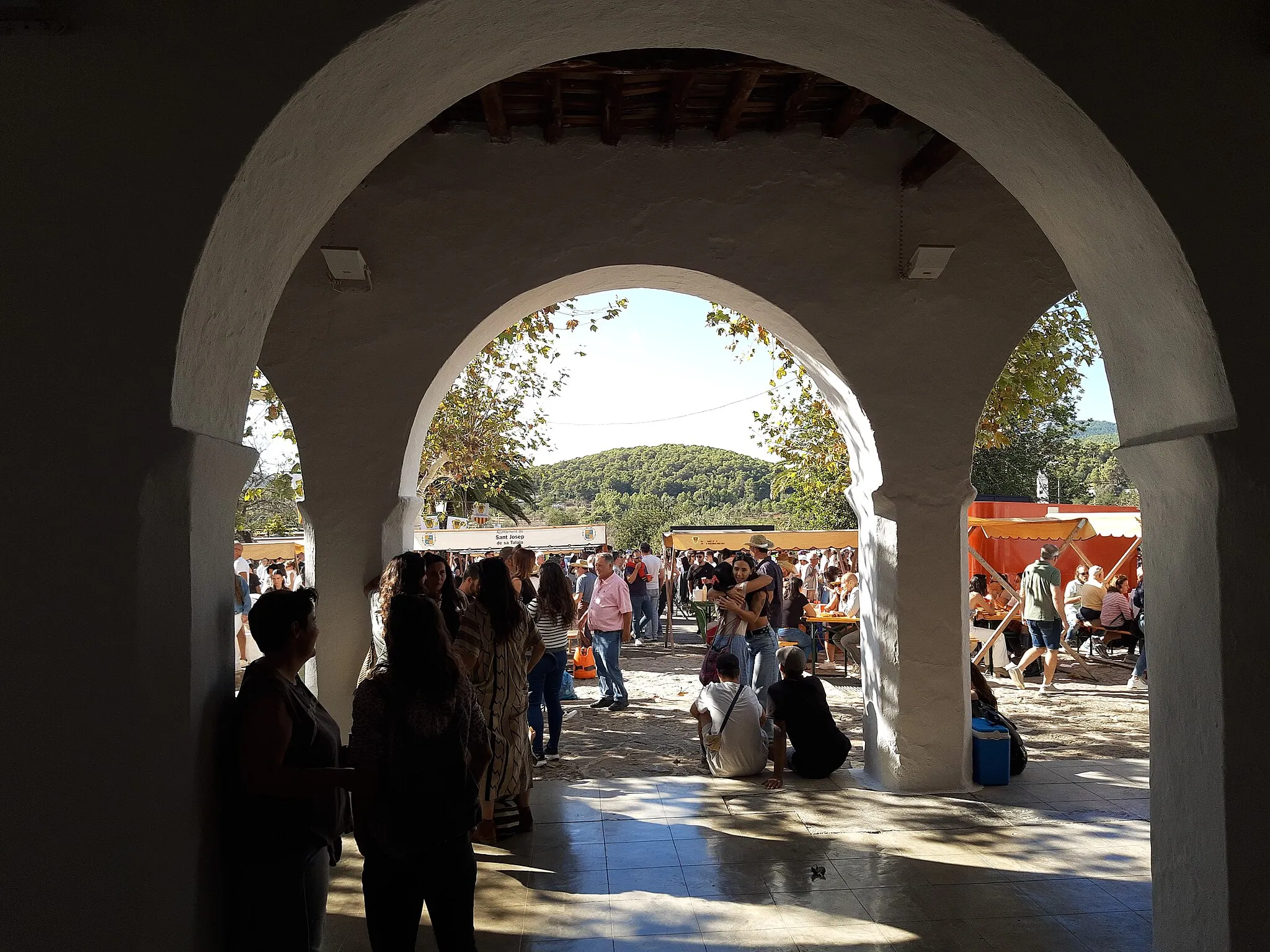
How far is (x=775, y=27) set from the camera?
3000 millimetres

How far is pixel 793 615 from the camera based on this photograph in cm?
989

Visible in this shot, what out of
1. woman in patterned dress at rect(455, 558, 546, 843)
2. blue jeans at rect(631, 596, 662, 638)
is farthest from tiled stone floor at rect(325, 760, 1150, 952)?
blue jeans at rect(631, 596, 662, 638)

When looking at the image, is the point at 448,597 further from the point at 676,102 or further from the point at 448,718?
the point at 676,102

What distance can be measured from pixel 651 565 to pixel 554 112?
11.2 meters

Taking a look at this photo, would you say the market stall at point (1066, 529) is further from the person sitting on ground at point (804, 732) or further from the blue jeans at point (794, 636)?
the person sitting on ground at point (804, 732)

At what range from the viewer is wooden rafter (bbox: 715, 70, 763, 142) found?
4793 millimetres

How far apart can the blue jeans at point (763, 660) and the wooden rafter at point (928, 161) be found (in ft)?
11.5

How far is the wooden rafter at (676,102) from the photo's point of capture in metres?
4.81

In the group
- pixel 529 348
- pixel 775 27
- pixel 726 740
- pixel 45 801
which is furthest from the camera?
pixel 529 348

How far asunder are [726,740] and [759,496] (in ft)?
222

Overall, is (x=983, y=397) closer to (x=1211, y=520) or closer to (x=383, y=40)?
(x=1211, y=520)

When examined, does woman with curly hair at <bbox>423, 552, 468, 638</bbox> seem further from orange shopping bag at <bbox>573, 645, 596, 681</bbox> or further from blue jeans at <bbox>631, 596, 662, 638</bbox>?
blue jeans at <bbox>631, 596, 662, 638</bbox>

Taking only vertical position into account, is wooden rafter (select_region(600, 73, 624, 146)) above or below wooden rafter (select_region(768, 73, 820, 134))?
below

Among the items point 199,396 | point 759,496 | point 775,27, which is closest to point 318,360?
point 199,396
